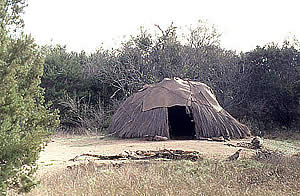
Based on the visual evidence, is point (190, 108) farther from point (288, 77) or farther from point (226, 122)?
point (288, 77)

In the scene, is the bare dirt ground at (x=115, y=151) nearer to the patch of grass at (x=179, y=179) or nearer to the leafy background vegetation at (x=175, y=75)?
the patch of grass at (x=179, y=179)

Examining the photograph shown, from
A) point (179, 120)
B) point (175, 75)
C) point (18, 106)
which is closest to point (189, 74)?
point (175, 75)

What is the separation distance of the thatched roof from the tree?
7866mm

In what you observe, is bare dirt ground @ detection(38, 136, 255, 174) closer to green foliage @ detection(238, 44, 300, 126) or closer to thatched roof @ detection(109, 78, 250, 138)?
thatched roof @ detection(109, 78, 250, 138)

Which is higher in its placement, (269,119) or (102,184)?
(269,119)

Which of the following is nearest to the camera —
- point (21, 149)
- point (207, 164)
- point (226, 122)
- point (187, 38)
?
point (21, 149)

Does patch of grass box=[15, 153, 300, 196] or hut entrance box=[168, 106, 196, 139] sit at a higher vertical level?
hut entrance box=[168, 106, 196, 139]

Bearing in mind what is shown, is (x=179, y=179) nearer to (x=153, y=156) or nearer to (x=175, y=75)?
(x=153, y=156)

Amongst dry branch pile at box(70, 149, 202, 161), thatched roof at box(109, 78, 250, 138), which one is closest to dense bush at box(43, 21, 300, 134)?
thatched roof at box(109, 78, 250, 138)

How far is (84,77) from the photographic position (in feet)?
67.9

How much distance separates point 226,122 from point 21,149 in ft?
31.9

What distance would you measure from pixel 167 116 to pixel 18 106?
884 cm

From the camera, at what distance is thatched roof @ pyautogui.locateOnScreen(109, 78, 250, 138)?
12.8 meters

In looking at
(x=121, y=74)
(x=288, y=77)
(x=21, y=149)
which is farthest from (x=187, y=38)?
(x=21, y=149)
